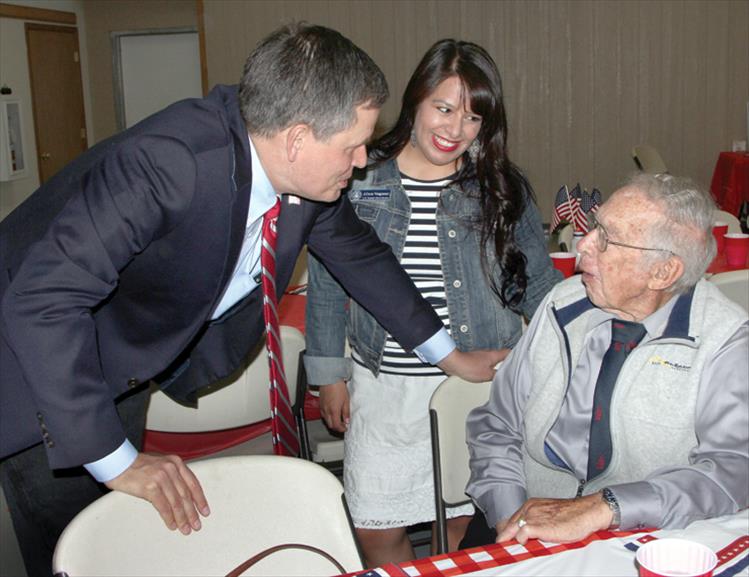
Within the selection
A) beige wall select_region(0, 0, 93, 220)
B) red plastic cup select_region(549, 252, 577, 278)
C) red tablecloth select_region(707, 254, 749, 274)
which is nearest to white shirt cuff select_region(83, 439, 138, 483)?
red plastic cup select_region(549, 252, 577, 278)

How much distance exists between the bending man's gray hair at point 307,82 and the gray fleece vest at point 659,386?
2.25ft

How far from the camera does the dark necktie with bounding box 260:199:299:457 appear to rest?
6.22 ft

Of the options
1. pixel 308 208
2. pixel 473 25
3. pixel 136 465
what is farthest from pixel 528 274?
pixel 473 25

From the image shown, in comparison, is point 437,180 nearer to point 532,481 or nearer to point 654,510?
point 532,481

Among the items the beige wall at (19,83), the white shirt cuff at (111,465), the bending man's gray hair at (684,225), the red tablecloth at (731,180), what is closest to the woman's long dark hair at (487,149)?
the bending man's gray hair at (684,225)

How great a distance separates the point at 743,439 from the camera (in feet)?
5.41

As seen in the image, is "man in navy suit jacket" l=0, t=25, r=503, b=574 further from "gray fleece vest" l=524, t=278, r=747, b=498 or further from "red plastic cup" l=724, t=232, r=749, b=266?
"red plastic cup" l=724, t=232, r=749, b=266

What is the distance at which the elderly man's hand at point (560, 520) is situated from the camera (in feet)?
4.88

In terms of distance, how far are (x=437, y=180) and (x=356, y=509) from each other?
0.94 metres

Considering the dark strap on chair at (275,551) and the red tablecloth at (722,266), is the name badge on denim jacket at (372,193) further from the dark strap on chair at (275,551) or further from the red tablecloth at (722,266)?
the red tablecloth at (722,266)

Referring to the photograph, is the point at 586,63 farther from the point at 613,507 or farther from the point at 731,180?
the point at 613,507

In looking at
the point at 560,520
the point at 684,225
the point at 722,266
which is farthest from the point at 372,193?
the point at 722,266

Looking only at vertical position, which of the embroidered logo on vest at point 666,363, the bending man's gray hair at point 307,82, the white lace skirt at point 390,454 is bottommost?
the white lace skirt at point 390,454

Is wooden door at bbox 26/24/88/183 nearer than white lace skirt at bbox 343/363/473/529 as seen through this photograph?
No
